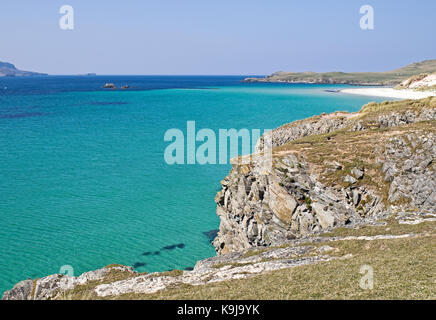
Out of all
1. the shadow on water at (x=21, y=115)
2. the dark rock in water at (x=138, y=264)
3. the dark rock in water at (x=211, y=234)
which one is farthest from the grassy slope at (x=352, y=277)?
the shadow on water at (x=21, y=115)

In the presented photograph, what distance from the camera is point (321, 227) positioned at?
34562mm

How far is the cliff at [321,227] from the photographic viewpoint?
19359 millimetres

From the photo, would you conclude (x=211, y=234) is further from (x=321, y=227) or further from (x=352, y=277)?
(x=352, y=277)

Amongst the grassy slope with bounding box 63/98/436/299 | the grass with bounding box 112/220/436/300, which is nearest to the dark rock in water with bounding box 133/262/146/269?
the grassy slope with bounding box 63/98/436/299

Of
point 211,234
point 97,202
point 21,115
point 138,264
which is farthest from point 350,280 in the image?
point 21,115

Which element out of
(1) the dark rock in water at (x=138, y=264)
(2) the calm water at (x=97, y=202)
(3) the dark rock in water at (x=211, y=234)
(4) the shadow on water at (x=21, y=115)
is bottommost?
(1) the dark rock in water at (x=138, y=264)

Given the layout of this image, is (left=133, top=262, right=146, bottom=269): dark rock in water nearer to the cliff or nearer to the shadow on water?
the cliff

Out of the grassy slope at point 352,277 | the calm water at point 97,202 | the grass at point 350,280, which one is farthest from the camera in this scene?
the calm water at point 97,202

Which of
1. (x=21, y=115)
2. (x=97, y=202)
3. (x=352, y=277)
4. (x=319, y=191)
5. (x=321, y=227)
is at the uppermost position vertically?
(x=21, y=115)

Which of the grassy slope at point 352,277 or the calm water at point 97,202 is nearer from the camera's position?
the grassy slope at point 352,277

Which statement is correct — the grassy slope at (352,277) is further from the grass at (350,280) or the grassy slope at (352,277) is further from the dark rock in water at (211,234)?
the dark rock in water at (211,234)

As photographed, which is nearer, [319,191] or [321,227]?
[321,227]
